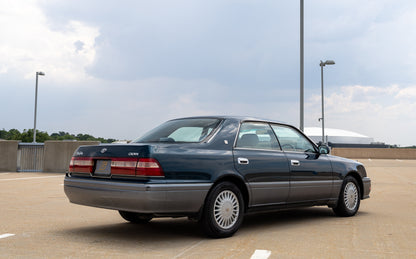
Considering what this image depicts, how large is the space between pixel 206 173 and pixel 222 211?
0.51 m

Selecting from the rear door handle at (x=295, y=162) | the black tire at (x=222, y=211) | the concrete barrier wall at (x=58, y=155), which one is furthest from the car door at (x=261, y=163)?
the concrete barrier wall at (x=58, y=155)

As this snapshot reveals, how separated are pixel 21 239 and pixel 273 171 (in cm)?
321

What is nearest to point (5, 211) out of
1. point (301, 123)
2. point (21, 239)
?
point (21, 239)

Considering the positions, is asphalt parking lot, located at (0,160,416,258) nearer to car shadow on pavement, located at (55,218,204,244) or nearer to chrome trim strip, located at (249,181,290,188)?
car shadow on pavement, located at (55,218,204,244)

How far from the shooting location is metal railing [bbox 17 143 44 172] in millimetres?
19516

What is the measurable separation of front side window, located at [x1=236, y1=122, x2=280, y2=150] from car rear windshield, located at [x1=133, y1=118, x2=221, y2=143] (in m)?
0.38

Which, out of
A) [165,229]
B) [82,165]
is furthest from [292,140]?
[82,165]

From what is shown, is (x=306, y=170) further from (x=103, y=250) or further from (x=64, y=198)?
(x=64, y=198)

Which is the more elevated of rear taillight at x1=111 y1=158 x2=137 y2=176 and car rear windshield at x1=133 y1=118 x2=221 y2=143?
car rear windshield at x1=133 y1=118 x2=221 y2=143

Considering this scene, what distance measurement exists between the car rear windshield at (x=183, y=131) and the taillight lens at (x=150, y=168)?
0.75 meters

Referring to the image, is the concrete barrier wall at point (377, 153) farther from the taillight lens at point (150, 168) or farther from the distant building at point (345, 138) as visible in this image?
the distant building at point (345, 138)

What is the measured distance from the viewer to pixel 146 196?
5.07 metres

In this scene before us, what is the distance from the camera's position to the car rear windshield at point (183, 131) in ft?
19.6

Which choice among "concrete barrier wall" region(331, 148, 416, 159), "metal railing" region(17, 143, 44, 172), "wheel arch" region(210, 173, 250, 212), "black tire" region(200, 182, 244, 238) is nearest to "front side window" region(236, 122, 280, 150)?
"wheel arch" region(210, 173, 250, 212)
